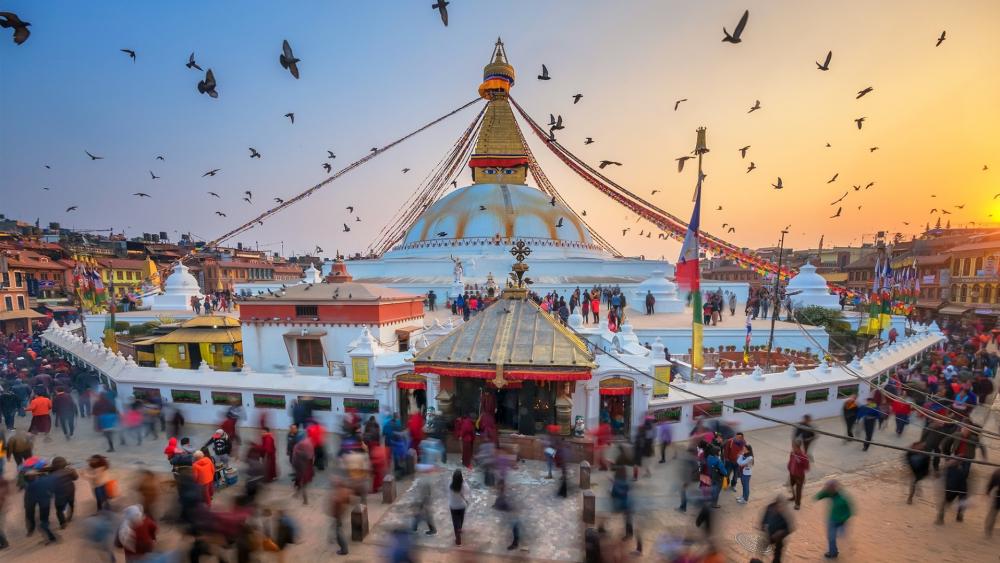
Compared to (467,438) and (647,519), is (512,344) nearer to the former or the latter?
(467,438)

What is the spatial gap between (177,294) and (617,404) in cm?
2161

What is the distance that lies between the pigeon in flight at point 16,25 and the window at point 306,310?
7.10 metres

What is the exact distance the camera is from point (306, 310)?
11.6 m

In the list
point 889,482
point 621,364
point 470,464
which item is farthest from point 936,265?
point 470,464

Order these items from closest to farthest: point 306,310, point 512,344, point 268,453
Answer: point 268,453 → point 512,344 → point 306,310

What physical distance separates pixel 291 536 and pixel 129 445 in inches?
243

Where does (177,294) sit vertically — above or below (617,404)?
above

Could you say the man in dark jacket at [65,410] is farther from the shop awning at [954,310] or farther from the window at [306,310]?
the shop awning at [954,310]

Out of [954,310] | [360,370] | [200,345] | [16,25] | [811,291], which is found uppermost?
[16,25]

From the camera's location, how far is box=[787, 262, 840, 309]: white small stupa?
62.3 feet

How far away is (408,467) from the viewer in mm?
6969

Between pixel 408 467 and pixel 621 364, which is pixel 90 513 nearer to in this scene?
pixel 408 467

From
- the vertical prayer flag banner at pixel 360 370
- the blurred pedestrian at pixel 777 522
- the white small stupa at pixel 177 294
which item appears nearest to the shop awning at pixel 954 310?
the blurred pedestrian at pixel 777 522

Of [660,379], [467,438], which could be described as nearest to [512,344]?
[467,438]
